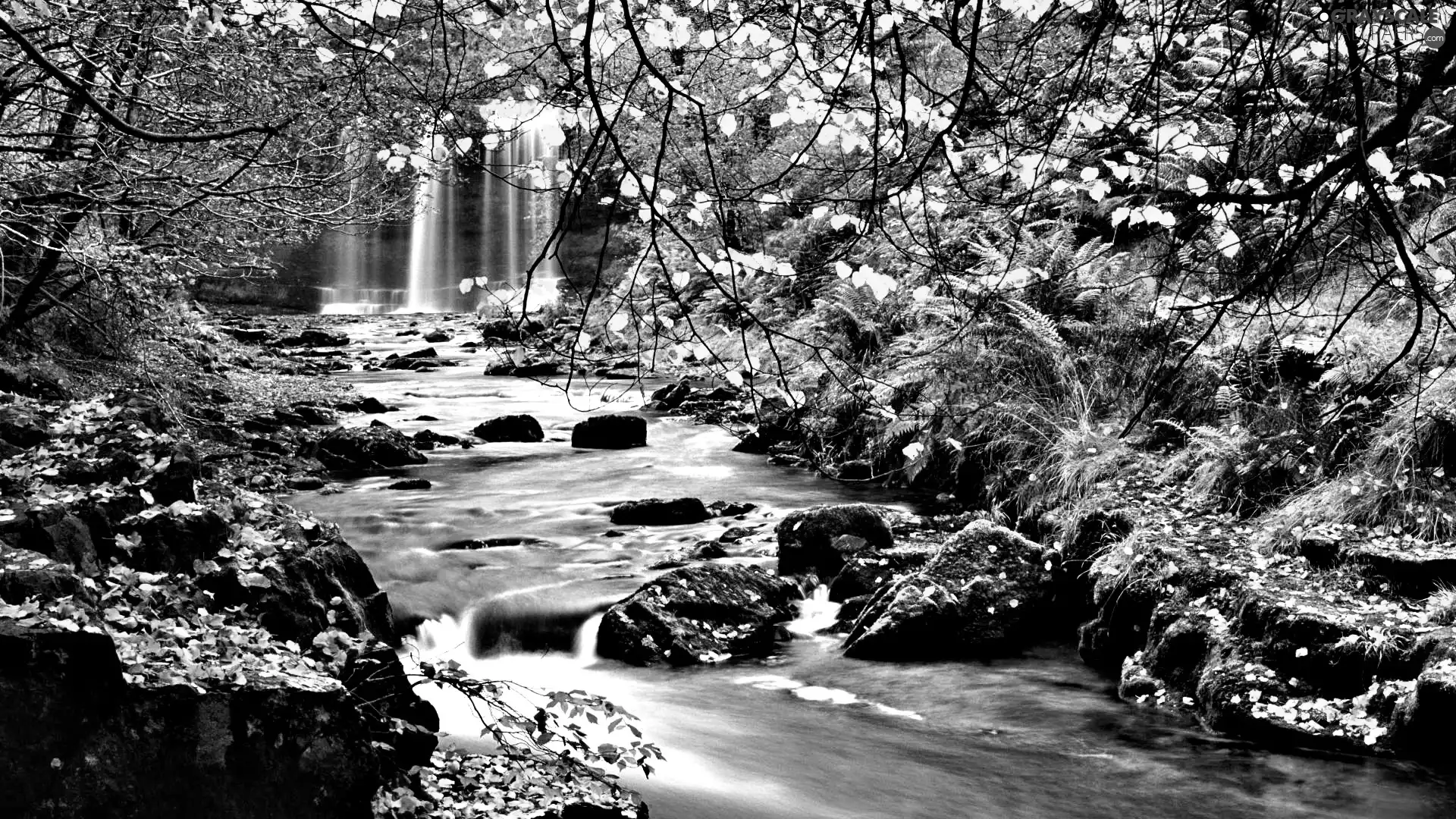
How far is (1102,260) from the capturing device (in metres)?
11.9

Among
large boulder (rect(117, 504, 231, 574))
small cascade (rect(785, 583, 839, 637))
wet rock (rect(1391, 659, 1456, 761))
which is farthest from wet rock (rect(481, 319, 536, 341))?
wet rock (rect(1391, 659, 1456, 761))

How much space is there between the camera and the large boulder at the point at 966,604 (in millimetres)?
7211

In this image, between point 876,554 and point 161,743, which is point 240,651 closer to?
point 161,743

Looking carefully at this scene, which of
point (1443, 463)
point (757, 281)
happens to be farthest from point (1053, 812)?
point (757, 281)

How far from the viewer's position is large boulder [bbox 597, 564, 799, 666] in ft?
23.6

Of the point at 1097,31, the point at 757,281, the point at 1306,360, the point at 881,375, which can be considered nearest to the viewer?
the point at 1097,31

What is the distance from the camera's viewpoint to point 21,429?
5.54 meters

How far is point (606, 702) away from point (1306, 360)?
280 inches

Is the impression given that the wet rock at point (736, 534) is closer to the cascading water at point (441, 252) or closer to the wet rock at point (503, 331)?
the wet rock at point (503, 331)

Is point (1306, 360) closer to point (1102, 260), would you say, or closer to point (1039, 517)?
point (1039, 517)

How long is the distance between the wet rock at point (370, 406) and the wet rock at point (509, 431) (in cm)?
196

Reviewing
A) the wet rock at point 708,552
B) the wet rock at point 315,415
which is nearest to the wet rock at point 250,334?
the wet rock at point 315,415

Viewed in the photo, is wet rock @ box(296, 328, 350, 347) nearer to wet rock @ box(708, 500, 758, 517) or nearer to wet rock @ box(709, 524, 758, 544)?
wet rock @ box(708, 500, 758, 517)

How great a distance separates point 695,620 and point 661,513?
9.60 feet
